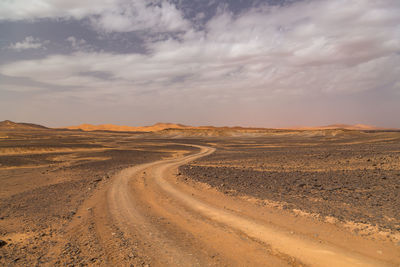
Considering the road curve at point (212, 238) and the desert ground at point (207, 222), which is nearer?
the road curve at point (212, 238)

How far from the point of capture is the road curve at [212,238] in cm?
630

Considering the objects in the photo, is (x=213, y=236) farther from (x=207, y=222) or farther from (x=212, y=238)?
(x=207, y=222)

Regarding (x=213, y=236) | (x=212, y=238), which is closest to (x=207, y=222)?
(x=213, y=236)

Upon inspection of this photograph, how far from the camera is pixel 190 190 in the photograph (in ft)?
47.4

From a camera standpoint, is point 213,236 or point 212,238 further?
point 213,236

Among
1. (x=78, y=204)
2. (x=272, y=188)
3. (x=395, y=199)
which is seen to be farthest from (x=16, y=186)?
(x=395, y=199)

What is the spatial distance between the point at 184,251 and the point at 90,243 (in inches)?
119

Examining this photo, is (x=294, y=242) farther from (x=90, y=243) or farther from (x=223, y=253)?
(x=90, y=243)

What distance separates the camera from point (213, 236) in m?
7.84

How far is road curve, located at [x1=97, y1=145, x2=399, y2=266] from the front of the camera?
20.7 ft

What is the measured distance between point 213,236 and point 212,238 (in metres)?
0.15

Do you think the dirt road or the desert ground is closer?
the dirt road

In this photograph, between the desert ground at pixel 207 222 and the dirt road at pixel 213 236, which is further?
the desert ground at pixel 207 222

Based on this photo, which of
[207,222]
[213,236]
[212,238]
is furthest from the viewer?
[207,222]
